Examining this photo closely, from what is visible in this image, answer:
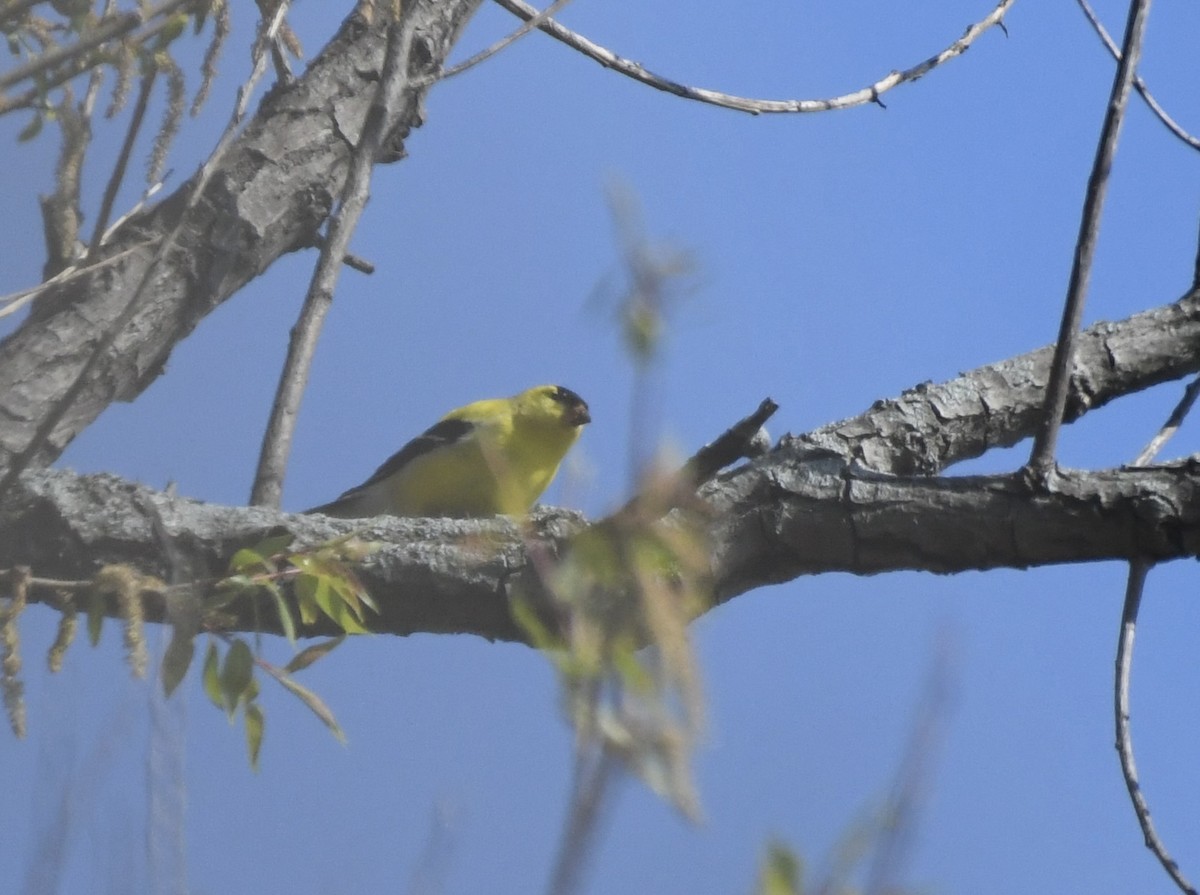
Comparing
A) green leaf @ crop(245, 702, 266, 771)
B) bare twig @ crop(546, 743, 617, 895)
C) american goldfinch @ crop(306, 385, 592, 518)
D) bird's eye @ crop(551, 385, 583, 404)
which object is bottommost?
bare twig @ crop(546, 743, 617, 895)

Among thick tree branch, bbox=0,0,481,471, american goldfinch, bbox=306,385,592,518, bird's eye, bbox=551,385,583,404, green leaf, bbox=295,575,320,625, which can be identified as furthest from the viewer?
bird's eye, bbox=551,385,583,404

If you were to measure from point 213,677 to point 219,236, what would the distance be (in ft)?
4.34

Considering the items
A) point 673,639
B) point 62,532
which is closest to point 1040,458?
point 673,639

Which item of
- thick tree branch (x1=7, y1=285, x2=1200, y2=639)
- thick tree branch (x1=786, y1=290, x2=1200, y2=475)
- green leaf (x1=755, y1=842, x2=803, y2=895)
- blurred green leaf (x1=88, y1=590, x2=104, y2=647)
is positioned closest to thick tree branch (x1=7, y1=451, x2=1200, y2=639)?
thick tree branch (x1=7, y1=285, x2=1200, y2=639)

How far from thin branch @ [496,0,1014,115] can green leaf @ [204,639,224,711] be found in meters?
1.88

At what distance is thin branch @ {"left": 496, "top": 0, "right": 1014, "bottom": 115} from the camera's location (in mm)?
3193

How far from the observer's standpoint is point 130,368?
2.79 m

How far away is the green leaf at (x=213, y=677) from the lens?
188cm

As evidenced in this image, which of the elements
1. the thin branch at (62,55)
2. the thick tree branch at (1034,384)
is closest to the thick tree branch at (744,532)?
the thick tree branch at (1034,384)

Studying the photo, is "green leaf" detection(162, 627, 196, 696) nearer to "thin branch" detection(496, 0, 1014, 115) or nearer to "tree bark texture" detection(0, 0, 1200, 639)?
"tree bark texture" detection(0, 0, 1200, 639)

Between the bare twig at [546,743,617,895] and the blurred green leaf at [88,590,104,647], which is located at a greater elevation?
the blurred green leaf at [88,590,104,647]

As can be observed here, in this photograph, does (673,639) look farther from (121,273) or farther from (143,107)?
(121,273)

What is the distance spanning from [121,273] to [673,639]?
7.56ft

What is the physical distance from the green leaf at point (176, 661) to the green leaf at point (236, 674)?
115 mm
